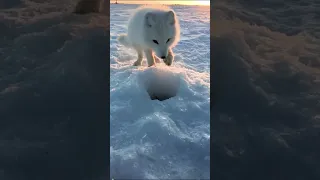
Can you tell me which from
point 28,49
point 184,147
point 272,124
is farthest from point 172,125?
point 28,49

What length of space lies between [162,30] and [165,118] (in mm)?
576

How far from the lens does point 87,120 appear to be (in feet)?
4.11

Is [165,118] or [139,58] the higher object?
[139,58]

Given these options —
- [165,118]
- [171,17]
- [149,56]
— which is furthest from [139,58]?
[165,118]

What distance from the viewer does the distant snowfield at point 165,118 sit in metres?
1.19

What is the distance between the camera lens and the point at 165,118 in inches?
50.1

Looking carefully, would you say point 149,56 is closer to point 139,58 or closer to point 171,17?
point 139,58

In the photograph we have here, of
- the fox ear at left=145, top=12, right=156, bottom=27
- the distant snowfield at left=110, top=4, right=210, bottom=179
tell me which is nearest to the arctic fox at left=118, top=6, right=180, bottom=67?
the fox ear at left=145, top=12, right=156, bottom=27

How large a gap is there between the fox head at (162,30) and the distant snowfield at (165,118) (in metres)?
0.15

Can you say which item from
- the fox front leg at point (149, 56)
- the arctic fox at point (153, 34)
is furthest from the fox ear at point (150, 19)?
the fox front leg at point (149, 56)

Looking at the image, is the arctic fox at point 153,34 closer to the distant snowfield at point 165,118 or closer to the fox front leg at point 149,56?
the fox front leg at point 149,56

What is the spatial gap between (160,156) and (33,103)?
518 mm

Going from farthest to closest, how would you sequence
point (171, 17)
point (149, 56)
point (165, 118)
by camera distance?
point (149, 56)
point (171, 17)
point (165, 118)

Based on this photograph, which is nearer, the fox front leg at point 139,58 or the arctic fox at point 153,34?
the arctic fox at point 153,34
